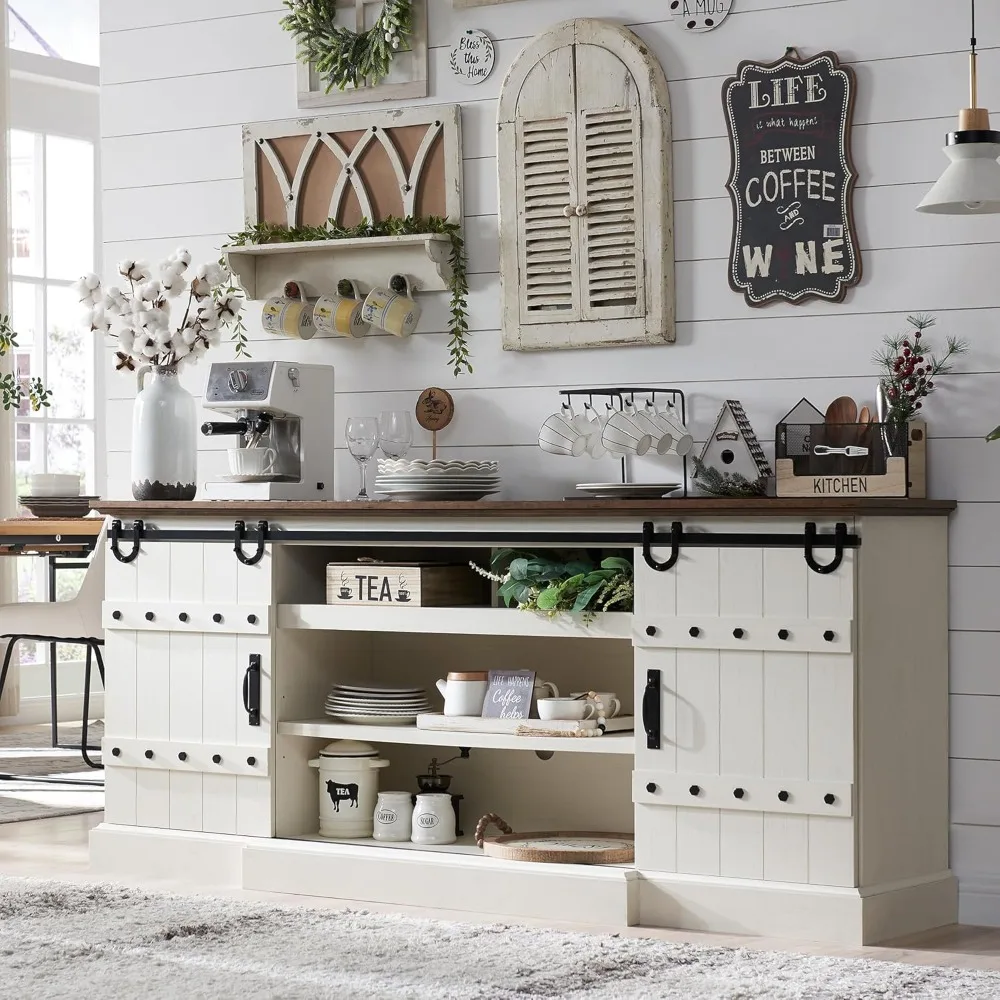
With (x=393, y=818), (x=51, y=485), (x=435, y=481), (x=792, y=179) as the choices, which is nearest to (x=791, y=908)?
(x=393, y=818)

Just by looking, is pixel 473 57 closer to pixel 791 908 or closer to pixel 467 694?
pixel 467 694

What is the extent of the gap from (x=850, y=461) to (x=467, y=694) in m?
1.00

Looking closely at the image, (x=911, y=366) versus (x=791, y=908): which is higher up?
(x=911, y=366)

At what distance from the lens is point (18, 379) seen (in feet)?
19.8

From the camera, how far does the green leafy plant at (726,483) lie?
11.0 feet

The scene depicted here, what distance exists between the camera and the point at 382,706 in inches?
140

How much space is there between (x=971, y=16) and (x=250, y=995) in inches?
97.6

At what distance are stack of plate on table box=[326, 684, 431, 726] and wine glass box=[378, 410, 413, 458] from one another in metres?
0.57

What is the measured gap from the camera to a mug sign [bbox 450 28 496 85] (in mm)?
3779

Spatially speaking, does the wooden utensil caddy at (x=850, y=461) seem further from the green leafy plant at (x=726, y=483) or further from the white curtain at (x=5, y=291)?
the white curtain at (x=5, y=291)

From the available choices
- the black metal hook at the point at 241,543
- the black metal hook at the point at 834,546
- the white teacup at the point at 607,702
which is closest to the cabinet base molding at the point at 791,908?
the white teacup at the point at 607,702

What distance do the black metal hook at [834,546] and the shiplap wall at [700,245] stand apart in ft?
0.99

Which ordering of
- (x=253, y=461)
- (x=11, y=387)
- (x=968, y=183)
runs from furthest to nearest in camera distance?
(x=11, y=387) < (x=253, y=461) < (x=968, y=183)

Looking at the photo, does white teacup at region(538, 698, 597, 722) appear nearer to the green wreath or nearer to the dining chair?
the green wreath
